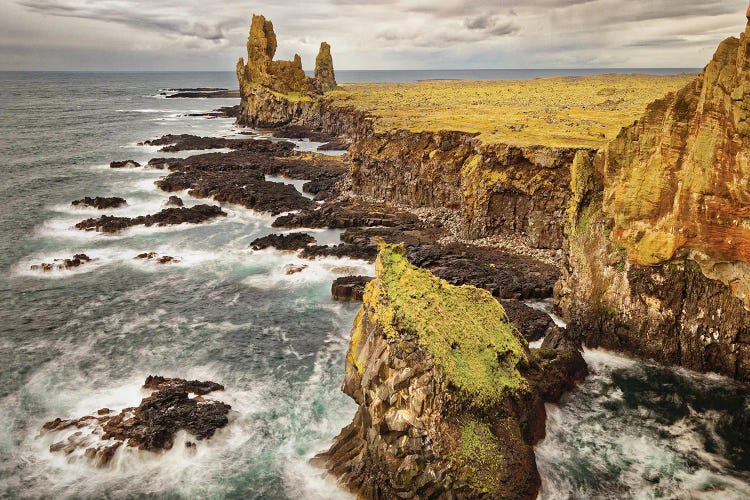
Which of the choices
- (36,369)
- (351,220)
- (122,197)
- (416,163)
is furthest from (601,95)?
(36,369)

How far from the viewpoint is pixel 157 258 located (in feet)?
134

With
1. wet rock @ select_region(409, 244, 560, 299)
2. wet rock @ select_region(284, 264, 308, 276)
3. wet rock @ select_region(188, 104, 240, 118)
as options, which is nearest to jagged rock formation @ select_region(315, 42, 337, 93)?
wet rock @ select_region(188, 104, 240, 118)

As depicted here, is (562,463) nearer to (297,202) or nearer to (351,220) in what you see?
(351,220)

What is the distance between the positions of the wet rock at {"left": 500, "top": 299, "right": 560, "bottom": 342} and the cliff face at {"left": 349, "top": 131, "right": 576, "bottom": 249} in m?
10.3

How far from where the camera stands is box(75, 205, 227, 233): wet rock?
47906 mm

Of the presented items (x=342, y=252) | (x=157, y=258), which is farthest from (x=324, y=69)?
(x=342, y=252)

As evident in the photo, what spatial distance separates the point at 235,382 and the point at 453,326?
38.4 feet

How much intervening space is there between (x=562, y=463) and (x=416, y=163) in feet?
118

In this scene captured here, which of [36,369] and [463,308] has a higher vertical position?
[463,308]

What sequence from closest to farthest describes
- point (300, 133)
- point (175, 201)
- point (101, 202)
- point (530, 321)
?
point (530, 321) → point (101, 202) → point (175, 201) → point (300, 133)

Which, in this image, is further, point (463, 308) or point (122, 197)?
point (122, 197)

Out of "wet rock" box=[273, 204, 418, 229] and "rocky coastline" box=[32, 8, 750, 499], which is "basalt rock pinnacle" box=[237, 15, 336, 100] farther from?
"rocky coastline" box=[32, 8, 750, 499]

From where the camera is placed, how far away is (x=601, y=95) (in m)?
101

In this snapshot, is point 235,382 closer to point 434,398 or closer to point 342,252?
point 434,398
